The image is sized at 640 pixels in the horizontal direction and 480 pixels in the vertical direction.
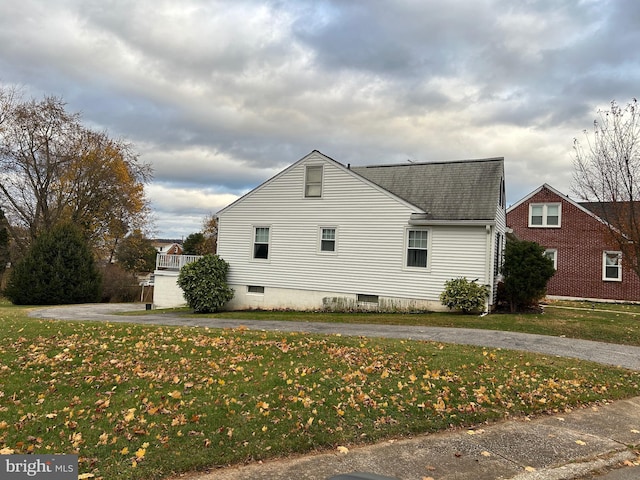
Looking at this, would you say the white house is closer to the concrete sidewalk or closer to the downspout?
the downspout

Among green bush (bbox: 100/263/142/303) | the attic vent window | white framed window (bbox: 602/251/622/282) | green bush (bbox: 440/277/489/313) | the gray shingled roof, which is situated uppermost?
the gray shingled roof

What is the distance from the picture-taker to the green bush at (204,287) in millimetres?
18594

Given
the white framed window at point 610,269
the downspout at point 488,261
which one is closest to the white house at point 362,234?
the downspout at point 488,261

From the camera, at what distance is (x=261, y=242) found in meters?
19.5

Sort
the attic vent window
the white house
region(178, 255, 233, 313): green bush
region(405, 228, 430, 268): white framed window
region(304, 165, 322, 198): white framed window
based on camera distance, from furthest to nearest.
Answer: region(178, 255, 233, 313): green bush, region(304, 165, 322, 198): white framed window, the attic vent window, region(405, 228, 430, 268): white framed window, the white house

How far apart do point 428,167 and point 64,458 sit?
17027 mm

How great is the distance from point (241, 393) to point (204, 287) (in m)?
13.9

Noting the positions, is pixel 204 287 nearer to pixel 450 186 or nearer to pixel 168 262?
pixel 168 262

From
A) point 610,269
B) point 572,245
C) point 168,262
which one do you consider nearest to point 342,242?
point 168,262

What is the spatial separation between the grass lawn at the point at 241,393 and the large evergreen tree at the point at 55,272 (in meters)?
18.1

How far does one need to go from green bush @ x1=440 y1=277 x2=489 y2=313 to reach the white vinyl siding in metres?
0.40

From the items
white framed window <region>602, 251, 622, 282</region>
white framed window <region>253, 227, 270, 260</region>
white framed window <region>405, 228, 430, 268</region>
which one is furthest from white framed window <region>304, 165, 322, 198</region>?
white framed window <region>602, 251, 622, 282</region>

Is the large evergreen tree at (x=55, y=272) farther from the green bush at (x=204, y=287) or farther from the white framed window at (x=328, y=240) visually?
the white framed window at (x=328, y=240)

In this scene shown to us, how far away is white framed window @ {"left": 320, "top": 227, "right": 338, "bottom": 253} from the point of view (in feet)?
58.4
